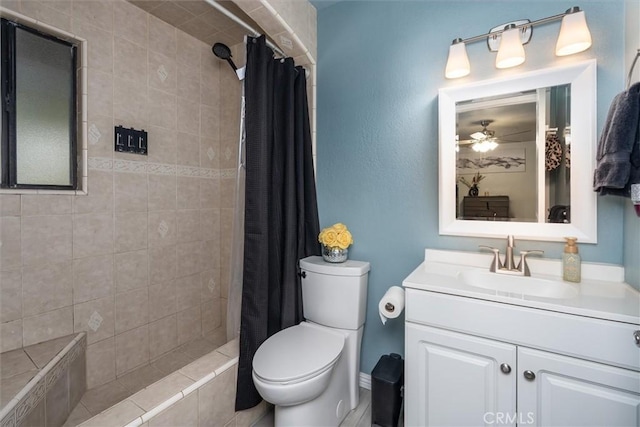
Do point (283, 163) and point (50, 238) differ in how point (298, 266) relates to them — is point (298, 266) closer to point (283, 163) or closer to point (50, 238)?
point (283, 163)

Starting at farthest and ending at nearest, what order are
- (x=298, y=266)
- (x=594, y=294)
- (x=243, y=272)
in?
(x=298, y=266) < (x=243, y=272) < (x=594, y=294)

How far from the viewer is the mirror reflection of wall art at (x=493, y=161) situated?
1.37m

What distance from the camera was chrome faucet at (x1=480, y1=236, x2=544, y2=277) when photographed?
130 cm

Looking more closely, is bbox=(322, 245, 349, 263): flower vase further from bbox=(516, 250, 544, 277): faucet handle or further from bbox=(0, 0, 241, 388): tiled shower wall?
bbox=(0, 0, 241, 388): tiled shower wall

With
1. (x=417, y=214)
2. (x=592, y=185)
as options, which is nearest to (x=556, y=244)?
(x=592, y=185)

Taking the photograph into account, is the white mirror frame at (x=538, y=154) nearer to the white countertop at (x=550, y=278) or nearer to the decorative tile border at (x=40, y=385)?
the white countertop at (x=550, y=278)

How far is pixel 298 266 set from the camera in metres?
1.69

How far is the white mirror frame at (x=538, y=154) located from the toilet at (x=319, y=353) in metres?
0.60

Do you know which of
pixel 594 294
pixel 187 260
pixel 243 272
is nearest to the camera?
pixel 594 294

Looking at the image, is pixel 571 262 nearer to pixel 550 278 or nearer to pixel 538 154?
pixel 550 278

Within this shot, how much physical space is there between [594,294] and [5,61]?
2788 mm

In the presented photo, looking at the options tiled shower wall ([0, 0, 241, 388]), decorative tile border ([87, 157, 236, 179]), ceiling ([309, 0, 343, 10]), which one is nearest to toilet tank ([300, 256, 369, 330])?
tiled shower wall ([0, 0, 241, 388])

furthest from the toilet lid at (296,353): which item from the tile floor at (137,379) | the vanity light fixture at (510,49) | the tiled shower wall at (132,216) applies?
the vanity light fixture at (510,49)

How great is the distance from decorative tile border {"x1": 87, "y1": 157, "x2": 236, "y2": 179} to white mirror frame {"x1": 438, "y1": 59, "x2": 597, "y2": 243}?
1.63 m
